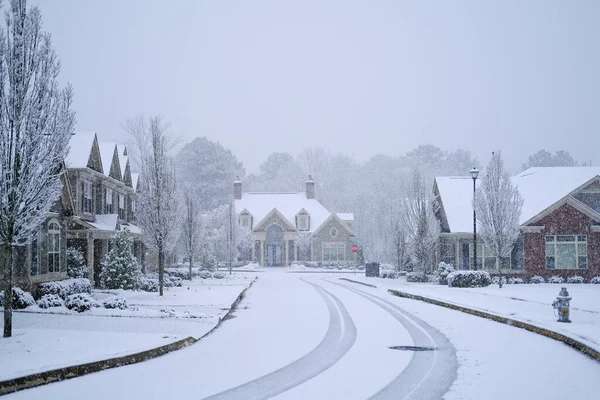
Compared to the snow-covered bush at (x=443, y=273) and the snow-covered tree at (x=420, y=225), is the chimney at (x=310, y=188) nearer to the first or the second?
the snow-covered tree at (x=420, y=225)

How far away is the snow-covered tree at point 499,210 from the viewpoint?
33.4 meters

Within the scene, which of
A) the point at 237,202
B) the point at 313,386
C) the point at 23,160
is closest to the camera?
the point at 313,386

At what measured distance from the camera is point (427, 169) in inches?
4360

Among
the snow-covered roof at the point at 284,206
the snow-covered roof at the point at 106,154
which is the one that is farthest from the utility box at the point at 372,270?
the snow-covered roof at the point at 284,206

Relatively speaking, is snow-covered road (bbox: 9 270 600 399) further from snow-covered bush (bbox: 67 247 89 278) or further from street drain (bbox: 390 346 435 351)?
snow-covered bush (bbox: 67 247 89 278)

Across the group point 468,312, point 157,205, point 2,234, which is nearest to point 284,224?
point 157,205

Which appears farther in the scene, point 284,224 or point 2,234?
point 284,224

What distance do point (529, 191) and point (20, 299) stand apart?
113 ft

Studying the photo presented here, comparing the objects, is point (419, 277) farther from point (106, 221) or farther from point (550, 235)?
point (106, 221)

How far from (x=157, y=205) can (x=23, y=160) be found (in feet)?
41.4

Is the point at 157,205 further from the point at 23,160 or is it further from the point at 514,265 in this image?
the point at 514,265

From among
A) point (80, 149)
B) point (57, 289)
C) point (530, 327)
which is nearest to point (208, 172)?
point (80, 149)

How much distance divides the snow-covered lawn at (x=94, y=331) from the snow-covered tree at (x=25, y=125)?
4.58 ft

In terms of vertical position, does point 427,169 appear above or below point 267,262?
above
